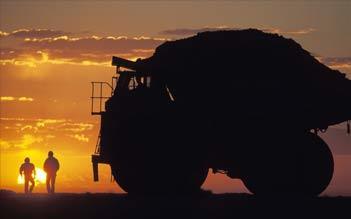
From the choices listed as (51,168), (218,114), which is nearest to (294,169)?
(218,114)

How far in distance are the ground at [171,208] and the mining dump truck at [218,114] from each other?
1665mm

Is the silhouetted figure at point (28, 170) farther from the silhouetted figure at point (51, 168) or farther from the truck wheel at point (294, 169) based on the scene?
the truck wheel at point (294, 169)

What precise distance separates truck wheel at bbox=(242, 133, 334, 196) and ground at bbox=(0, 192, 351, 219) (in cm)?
181

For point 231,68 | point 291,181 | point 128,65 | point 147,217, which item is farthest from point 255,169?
point 147,217

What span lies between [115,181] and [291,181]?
5.16 meters

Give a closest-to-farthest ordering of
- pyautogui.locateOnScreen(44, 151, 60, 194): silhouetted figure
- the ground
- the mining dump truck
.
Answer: the ground → the mining dump truck → pyautogui.locateOnScreen(44, 151, 60, 194): silhouetted figure

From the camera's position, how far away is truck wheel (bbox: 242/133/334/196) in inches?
934

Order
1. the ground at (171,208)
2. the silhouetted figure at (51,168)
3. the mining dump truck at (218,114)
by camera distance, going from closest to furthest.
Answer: the ground at (171,208)
the mining dump truck at (218,114)
the silhouetted figure at (51,168)

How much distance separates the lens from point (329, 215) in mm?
19031

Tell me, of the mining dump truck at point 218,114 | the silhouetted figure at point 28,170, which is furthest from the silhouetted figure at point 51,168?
the mining dump truck at point 218,114

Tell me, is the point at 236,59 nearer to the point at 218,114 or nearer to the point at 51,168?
the point at 218,114

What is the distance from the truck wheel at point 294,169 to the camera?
23734 millimetres

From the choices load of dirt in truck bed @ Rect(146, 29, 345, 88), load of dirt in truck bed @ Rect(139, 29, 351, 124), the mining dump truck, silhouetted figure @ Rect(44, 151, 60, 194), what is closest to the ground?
the mining dump truck

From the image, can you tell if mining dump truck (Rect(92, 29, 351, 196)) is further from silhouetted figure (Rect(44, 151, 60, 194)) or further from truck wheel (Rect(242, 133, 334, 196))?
silhouetted figure (Rect(44, 151, 60, 194))
